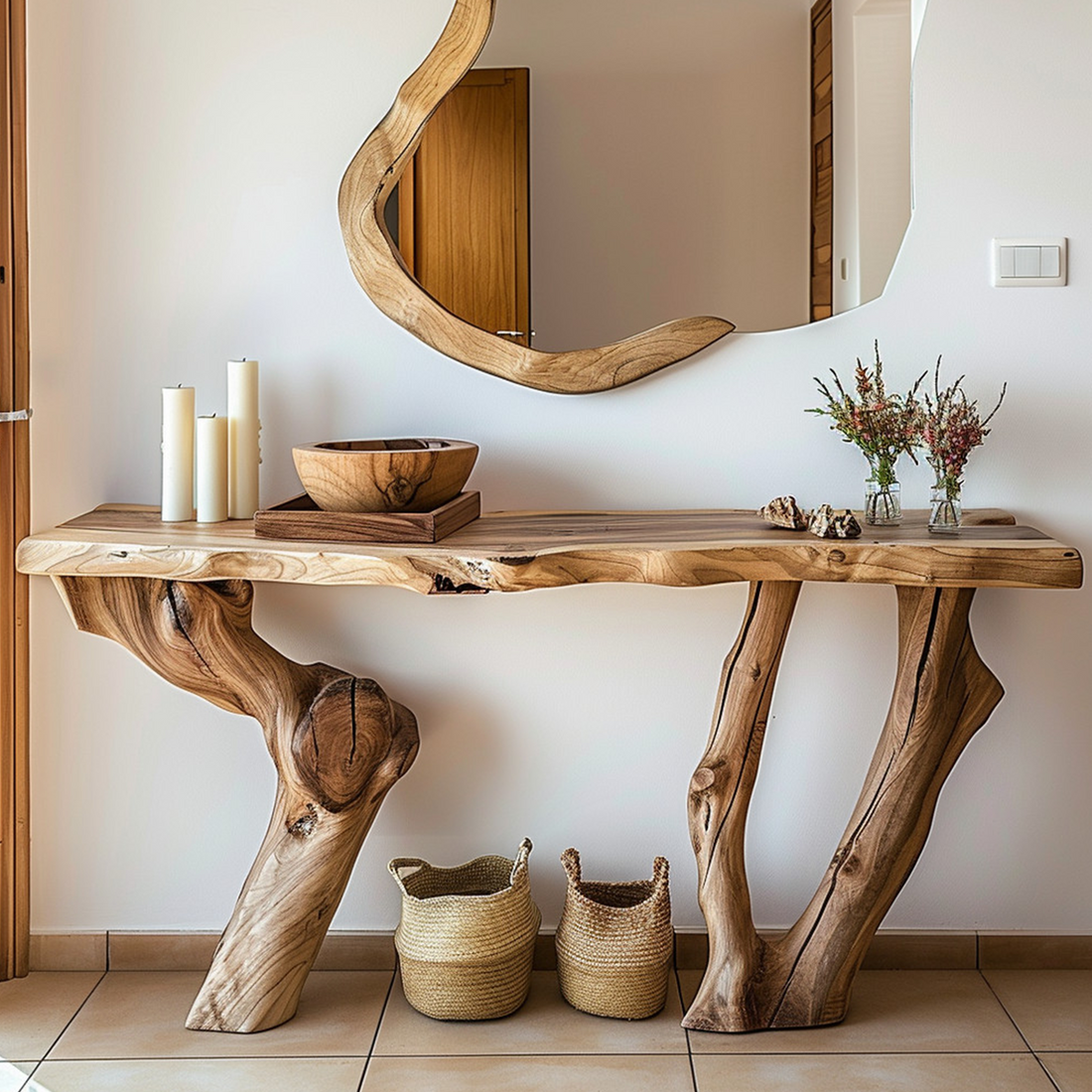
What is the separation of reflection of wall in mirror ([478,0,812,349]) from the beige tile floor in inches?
45.7

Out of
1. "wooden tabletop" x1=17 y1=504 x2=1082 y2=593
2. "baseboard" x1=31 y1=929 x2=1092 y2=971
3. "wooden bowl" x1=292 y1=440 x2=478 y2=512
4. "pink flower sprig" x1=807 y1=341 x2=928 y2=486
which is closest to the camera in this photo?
"wooden tabletop" x1=17 y1=504 x2=1082 y2=593

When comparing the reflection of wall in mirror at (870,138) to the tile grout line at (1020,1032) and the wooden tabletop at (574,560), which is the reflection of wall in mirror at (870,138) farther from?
the tile grout line at (1020,1032)

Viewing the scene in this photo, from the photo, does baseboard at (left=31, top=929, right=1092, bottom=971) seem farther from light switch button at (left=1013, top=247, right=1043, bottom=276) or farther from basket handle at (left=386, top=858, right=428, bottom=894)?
light switch button at (left=1013, top=247, right=1043, bottom=276)

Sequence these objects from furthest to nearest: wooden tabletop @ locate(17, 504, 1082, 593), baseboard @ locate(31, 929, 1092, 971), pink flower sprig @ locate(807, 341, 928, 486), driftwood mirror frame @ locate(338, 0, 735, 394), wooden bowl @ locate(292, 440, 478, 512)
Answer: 1. baseboard @ locate(31, 929, 1092, 971)
2. driftwood mirror frame @ locate(338, 0, 735, 394)
3. pink flower sprig @ locate(807, 341, 928, 486)
4. wooden bowl @ locate(292, 440, 478, 512)
5. wooden tabletop @ locate(17, 504, 1082, 593)

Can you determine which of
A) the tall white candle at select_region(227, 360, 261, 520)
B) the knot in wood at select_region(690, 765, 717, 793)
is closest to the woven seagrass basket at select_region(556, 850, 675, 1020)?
the knot in wood at select_region(690, 765, 717, 793)

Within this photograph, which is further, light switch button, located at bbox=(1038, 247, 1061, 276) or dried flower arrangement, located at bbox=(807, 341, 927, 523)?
light switch button, located at bbox=(1038, 247, 1061, 276)

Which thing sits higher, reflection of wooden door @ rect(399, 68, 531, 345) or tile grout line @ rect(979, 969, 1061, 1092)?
reflection of wooden door @ rect(399, 68, 531, 345)

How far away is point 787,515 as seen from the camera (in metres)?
1.92

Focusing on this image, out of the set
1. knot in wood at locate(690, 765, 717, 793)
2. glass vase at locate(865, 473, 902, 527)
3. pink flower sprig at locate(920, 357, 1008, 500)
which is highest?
pink flower sprig at locate(920, 357, 1008, 500)

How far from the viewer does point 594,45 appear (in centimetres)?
207

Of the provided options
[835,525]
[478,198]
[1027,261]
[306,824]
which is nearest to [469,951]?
[306,824]

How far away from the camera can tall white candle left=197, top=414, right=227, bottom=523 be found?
6.54 feet

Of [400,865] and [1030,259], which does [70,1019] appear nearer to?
[400,865]

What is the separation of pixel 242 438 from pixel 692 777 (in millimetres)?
906
